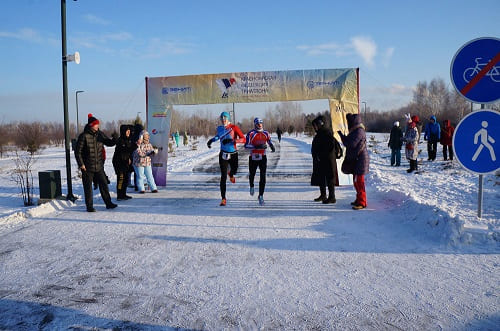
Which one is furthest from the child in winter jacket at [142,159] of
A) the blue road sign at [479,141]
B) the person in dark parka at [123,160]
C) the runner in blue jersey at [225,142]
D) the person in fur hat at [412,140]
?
the person in fur hat at [412,140]

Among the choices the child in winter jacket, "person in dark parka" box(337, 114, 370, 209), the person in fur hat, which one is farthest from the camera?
the person in fur hat

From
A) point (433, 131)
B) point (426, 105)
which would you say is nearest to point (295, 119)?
point (426, 105)

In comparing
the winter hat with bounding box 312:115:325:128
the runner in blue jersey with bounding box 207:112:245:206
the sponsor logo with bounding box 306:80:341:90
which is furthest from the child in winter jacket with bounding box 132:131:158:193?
the sponsor logo with bounding box 306:80:341:90

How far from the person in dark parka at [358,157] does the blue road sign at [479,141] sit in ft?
7.28

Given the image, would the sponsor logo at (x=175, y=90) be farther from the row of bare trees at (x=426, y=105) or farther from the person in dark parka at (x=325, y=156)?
the row of bare trees at (x=426, y=105)

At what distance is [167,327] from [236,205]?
5.14 meters

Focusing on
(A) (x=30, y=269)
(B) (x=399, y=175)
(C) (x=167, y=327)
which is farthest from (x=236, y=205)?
(B) (x=399, y=175)

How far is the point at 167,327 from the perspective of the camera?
10.4 feet

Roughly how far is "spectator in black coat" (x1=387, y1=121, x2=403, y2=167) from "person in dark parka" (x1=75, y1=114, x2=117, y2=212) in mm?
11451

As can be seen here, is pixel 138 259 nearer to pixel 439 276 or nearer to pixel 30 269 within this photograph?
pixel 30 269

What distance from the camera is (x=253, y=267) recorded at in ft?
14.7

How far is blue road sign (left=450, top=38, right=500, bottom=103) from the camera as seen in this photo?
16.9 ft

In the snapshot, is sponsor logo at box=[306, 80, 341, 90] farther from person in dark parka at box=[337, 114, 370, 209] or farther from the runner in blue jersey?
the runner in blue jersey

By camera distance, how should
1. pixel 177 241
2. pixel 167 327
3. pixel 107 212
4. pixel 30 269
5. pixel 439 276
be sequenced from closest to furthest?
pixel 167 327 → pixel 439 276 → pixel 30 269 → pixel 177 241 → pixel 107 212
